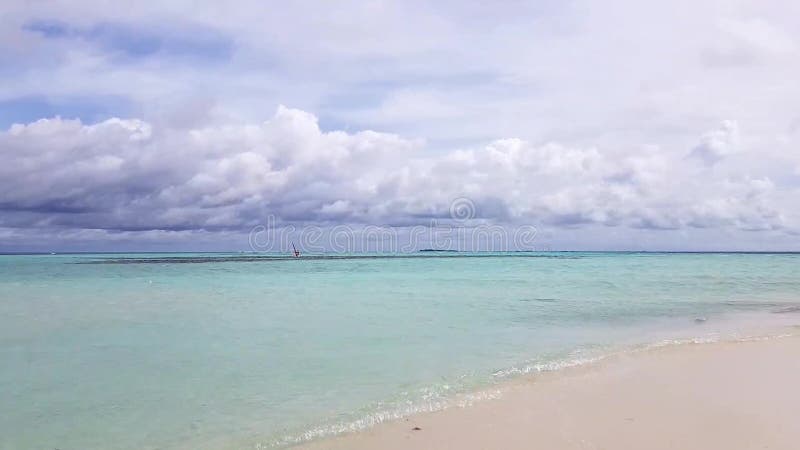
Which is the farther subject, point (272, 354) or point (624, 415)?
point (272, 354)

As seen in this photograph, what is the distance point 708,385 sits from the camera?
758 cm

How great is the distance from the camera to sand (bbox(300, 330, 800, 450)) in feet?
18.0

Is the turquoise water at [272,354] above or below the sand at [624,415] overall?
below

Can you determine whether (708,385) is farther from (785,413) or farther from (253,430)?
(253,430)

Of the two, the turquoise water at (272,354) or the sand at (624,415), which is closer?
the sand at (624,415)

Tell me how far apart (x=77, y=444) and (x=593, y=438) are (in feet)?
16.5

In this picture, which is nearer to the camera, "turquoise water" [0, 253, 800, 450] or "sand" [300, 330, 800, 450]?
"sand" [300, 330, 800, 450]

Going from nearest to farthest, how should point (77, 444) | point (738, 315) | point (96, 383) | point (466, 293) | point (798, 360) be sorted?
point (77, 444), point (96, 383), point (798, 360), point (738, 315), point (466, 293)

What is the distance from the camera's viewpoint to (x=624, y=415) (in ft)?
20.4

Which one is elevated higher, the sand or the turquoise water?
the sand

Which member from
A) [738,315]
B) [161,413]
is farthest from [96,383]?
[738,315]

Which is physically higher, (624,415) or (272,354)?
(624,415)

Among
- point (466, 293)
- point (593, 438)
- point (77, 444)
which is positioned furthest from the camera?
point (466, 293)

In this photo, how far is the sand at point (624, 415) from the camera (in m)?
5.50
